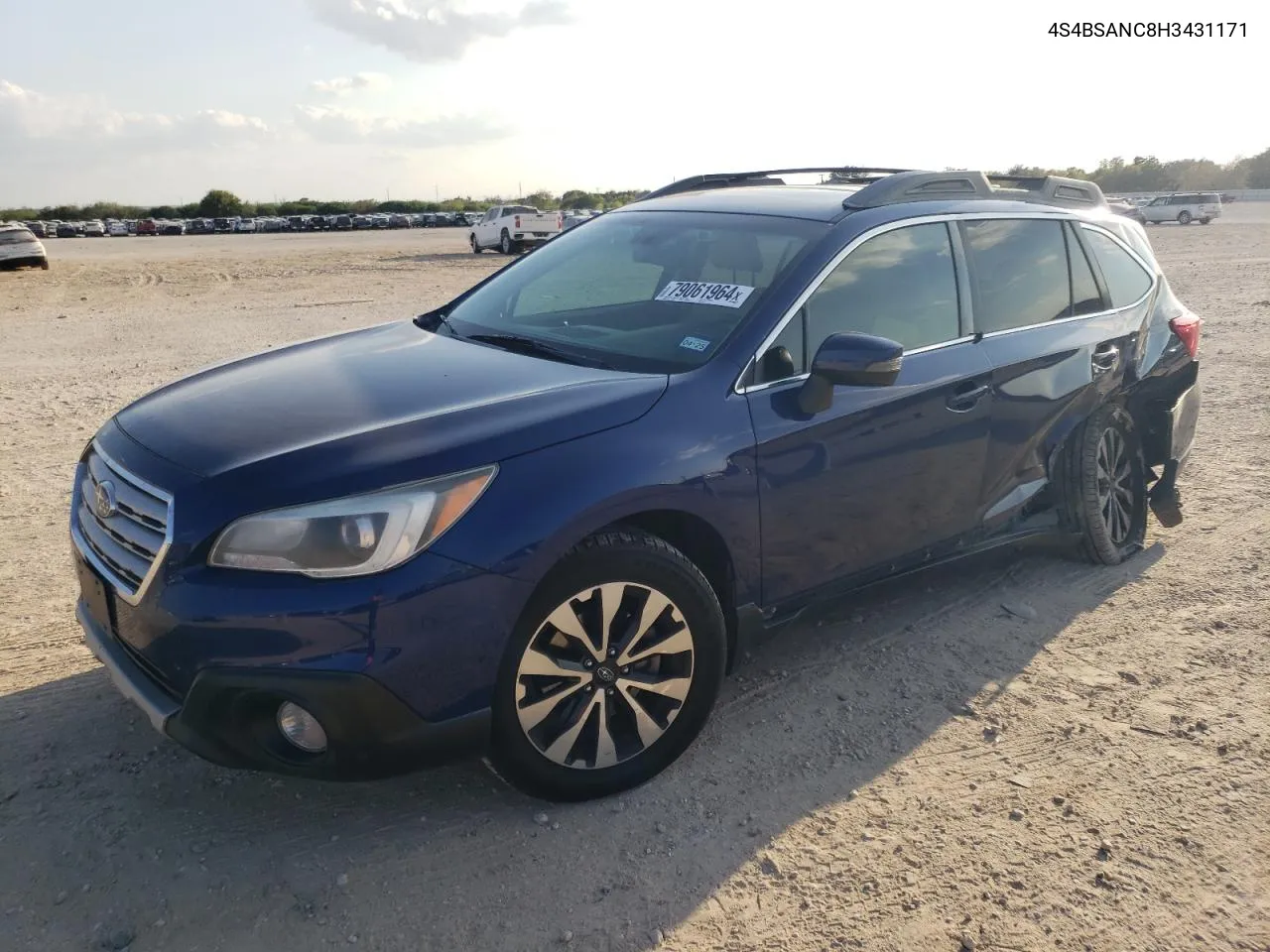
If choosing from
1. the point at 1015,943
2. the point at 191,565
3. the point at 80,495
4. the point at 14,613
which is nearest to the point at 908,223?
the point at 1015,943

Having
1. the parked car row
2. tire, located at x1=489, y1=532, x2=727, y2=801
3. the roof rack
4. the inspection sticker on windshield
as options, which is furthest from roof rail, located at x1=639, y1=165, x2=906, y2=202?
the parked car row

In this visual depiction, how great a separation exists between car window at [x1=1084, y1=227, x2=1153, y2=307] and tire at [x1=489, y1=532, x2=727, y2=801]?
2884 mm

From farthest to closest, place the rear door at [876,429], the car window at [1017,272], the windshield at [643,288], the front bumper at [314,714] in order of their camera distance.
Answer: the car window at [1017,272]
the windshield at [643,288]
the rear door at [876,429]
the front bumper at [314,714]

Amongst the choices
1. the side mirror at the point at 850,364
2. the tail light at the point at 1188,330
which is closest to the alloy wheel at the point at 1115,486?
the tail light at the point at 1188,330

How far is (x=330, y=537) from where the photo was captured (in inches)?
103

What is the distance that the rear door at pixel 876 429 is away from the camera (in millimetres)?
3436

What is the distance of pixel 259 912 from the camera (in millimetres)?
2656

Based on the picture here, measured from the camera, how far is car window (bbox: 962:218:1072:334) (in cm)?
421

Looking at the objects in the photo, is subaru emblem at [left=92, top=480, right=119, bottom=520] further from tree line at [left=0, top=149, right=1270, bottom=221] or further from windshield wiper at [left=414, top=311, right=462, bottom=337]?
tree line at [left=0, top=149, right=1270, bottom=221]

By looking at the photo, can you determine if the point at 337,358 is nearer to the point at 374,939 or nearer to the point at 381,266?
the point at 374,939

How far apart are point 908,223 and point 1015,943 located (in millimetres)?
2546

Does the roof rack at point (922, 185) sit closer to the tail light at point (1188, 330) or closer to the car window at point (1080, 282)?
the car window at point (1080, 282)

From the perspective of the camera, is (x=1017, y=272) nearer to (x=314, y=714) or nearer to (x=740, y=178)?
(x=740, y=178)

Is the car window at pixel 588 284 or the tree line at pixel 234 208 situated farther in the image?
the tree line at pixel 234 208
